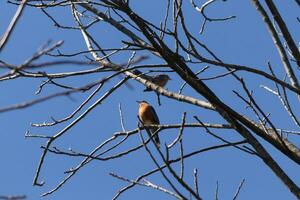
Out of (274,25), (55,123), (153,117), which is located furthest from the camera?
(153,117)

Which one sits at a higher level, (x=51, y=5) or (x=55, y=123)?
(x=51, y=5)

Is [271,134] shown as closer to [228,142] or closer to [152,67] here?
[228,142]

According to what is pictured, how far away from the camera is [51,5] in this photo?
3715 millimetres

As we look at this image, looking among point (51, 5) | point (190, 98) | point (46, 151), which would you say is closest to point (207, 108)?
point (190, 98)

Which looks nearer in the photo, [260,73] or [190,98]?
[260,73]

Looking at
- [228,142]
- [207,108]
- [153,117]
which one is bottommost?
[228,142]

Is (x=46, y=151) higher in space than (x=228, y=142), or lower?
higher

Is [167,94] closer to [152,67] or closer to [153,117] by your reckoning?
[152,67]

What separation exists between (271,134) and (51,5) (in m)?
1.64

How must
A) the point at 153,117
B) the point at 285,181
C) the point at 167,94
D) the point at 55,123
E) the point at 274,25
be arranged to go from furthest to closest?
the point at 153,117, the point at 55,123, the point at 167,94, the point at 274,25, the point at 285,181

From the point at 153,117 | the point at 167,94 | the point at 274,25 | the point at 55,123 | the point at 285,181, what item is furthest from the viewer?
the point at 153,117

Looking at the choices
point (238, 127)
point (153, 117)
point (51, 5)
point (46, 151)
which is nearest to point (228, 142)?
point (238, 127)

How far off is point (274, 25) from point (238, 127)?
0.55 meters

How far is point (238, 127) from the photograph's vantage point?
9.39ft
